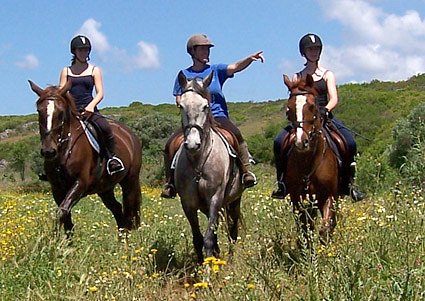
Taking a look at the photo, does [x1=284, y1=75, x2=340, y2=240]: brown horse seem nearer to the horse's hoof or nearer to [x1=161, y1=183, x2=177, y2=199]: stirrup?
the horse's hoof

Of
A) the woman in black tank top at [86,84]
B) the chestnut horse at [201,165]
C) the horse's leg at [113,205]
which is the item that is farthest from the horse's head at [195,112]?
the horse's leg at [113,205]

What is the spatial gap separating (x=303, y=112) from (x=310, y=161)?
2.50 ft

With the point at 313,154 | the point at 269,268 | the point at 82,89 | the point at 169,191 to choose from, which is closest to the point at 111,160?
the point at 82,89

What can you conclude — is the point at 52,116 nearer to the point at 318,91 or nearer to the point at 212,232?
the point at 212,232

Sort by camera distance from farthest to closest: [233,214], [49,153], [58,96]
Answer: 1. [233,214]
2. [58,96]
3. [49,153]

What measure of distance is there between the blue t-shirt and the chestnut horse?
747 mm

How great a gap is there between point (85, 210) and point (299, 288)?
1100 cm

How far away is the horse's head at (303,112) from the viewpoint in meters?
7.52

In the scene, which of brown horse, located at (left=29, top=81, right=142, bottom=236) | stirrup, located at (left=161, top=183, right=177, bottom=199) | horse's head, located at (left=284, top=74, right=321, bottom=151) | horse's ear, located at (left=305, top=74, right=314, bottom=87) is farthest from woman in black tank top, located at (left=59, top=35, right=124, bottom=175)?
horse's ear, located at (left=305, top=74, right=314, bottom=87)

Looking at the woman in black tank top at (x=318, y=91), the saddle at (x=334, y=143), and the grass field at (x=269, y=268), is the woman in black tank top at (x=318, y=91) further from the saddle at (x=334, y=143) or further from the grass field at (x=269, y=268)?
the grass field at (x=269, y=268)

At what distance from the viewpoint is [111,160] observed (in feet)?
34.5

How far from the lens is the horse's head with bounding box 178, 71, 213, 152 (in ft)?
24.2

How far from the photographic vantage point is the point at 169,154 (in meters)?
8.98

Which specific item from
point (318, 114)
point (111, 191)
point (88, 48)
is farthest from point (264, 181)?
point (318, 114)
